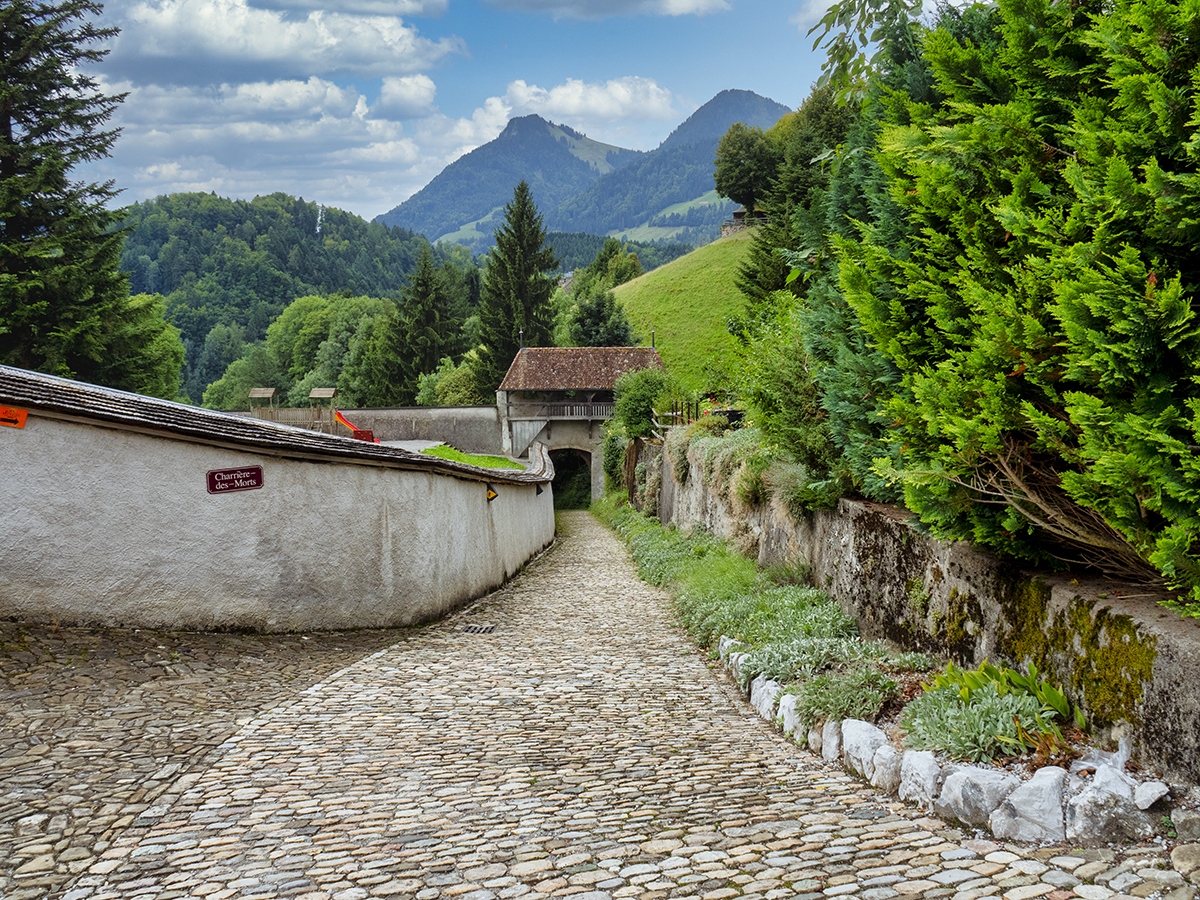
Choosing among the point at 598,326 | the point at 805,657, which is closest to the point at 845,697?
the point at 805,657

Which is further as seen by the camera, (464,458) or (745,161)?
(745,161)

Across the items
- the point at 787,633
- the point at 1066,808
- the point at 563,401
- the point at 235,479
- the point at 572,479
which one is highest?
the point at 563,401

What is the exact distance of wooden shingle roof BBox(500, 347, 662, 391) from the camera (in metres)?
43.4

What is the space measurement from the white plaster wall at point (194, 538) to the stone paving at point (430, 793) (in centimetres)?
46

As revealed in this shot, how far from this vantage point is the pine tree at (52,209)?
1040 inches

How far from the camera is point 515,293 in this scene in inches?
2202

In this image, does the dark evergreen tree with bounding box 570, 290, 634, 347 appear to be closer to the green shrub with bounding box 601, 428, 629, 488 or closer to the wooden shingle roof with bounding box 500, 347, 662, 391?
the wooden shingle roof with bounding box 500, 347, 662, 391

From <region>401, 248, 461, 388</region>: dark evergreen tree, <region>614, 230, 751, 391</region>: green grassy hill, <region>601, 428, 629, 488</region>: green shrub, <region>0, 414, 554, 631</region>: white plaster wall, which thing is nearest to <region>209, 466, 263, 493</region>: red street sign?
<region>0, 414, 554, 631</region>: white plaster wall

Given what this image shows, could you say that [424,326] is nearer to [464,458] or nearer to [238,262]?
[464,458]

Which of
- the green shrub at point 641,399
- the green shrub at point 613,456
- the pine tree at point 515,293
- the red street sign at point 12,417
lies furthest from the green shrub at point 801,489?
the pine tree at point 515,293

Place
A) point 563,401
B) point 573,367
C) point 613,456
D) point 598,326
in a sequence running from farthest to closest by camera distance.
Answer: point 598,326 < point 573,367 < point 563,401 < point 613,456

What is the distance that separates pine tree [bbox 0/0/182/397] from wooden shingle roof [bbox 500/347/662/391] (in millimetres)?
19737

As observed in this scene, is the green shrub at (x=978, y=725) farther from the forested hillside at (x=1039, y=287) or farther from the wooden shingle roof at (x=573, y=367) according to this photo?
the wooden shingle roof at (x=573, y=367)

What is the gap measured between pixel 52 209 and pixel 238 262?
397 ft
